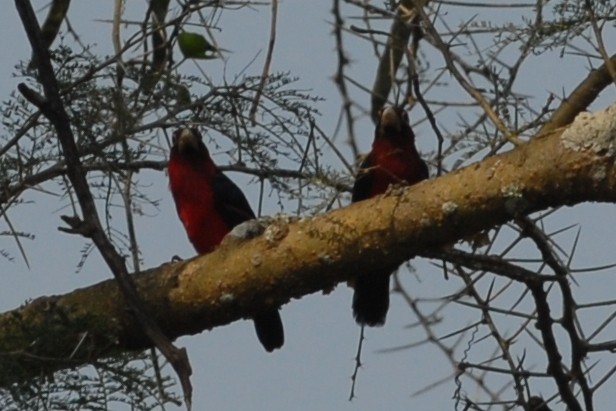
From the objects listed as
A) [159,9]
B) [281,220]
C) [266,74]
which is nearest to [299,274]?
[281,220]

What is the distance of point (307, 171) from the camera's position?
351 cm

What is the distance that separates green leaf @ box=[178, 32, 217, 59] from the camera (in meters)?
3.62

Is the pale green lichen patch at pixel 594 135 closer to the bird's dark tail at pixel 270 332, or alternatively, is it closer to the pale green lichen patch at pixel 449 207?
the pale green lichen patch at pixel 449 207

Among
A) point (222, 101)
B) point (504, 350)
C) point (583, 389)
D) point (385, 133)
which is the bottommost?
point (583, 389)

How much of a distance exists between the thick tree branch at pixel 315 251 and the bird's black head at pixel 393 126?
1478mm

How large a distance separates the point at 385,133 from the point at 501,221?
6.26 feet

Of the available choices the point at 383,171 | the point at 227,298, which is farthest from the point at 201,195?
the point at 227,298

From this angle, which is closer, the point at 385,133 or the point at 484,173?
the point at 484,173

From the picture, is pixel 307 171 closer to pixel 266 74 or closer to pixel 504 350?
pixel 266 74

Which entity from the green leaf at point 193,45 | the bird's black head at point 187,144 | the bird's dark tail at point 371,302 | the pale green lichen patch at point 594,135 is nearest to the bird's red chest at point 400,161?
the bird's dark tail at point 371,302

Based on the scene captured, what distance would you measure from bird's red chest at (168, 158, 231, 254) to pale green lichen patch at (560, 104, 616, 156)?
7.24ft

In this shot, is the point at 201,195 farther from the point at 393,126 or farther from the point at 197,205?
the point at 393,126

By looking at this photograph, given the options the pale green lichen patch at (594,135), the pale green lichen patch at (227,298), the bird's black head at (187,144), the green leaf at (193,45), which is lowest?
the pale green lichen patch at (594,135)

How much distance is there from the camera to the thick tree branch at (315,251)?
2773mm
